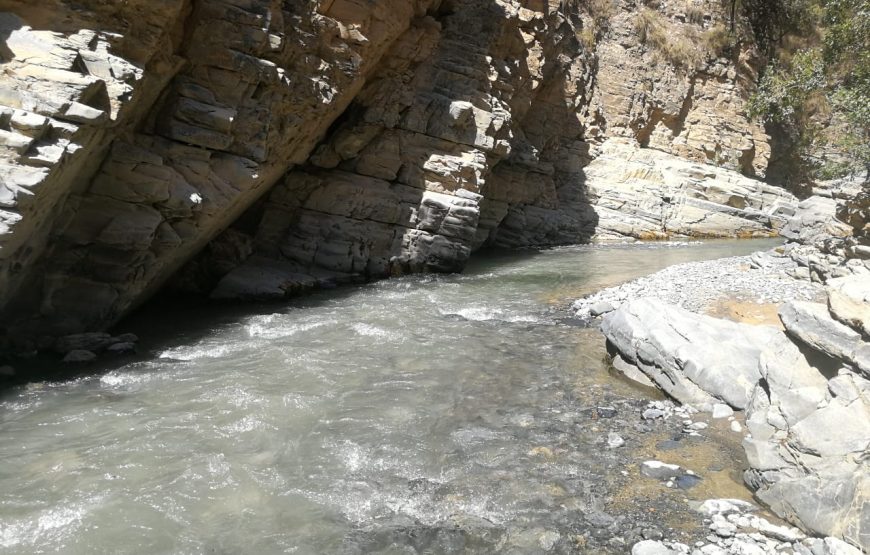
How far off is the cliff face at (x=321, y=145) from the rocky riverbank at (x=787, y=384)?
853 centimetres

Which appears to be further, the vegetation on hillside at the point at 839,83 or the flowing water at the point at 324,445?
the vegetation on hillside at the point at 839,83

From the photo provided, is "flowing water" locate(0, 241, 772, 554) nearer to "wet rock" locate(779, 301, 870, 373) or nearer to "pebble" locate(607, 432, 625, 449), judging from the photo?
"pebble" locate(607, 432, 625, 449)

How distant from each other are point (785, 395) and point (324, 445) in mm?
5185

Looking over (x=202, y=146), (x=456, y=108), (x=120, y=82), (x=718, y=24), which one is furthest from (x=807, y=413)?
(x=718, y=24)

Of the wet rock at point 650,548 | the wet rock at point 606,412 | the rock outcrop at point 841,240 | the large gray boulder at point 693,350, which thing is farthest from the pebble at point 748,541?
the rock outcrop at point 841,240

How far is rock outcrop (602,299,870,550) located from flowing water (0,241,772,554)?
870mm

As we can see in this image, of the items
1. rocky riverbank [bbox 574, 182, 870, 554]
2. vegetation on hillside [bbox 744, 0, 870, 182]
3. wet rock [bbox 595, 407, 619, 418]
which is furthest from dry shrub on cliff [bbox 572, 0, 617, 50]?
wet rock [bbox 595, 407, 619, 418]

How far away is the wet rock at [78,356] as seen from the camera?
9.30 meters

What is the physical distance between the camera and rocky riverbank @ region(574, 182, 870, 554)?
5.05 meters

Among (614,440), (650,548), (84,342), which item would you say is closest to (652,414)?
(614,440)

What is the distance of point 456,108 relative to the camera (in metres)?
18.6

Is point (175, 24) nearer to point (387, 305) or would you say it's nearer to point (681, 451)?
point (387, 305)

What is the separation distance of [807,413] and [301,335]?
8.05 meters

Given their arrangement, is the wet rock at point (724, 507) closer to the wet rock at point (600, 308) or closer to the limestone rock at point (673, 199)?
the wet rock at point (600, 308)
